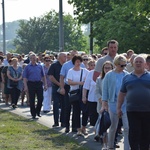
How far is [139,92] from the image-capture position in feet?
31.7

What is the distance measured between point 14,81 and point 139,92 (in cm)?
1214

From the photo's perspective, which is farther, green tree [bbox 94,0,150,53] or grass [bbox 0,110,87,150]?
green tree [bbox 94,0,150,53]

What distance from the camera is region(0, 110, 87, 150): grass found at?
12.0 m

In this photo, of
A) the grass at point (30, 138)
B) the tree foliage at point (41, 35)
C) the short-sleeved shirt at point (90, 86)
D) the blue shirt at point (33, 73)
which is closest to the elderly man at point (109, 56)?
the short-sleeved shirt at point (90, 86)

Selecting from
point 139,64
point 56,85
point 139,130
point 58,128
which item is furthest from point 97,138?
point 139,64

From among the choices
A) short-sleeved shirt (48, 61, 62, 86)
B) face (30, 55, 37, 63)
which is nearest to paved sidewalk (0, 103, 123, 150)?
short-sleeved shirt (48, 61, 62, 86)

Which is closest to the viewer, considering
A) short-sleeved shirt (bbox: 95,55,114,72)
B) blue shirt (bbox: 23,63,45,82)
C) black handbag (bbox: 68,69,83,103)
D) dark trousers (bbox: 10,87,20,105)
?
short-sleeved shirt (bbox: 95,55,114,72)

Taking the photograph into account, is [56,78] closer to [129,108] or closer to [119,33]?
[129,108]

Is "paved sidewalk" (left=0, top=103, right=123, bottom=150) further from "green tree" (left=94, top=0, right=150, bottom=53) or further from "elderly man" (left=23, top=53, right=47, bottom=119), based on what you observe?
"green tree" (left=94, top=0, right=150, bottom=53)

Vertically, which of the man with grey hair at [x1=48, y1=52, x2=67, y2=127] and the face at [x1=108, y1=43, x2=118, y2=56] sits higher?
the face at [x1=108, y1=43, x2=118, y2=56]

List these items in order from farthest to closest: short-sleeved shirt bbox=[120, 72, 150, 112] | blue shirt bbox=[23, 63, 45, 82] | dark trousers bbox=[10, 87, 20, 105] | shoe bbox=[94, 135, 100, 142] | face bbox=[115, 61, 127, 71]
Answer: dark trousers bbox=[10, 87, 20, 105], blue shirt bbox=[23, 63, 45, 82], shoe bbox=[94, 135, 100, 142], face bbox=[115, 61, 127, 71], short-sleeved shirt bbox=[120, 72, 150, 112]

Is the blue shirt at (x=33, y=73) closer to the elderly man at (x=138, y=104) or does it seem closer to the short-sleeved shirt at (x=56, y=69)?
the short-sleeved shirt at (x=56, y=69)

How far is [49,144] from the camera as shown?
12.3m

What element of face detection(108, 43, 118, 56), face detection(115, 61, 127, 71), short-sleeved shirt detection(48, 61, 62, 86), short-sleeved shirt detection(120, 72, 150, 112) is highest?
face detection(108, 43, 118, 56)
